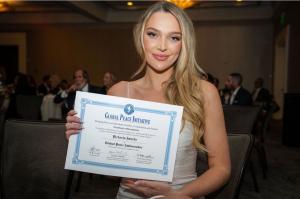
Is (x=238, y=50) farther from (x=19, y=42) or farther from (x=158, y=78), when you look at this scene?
(x=158, y=78)

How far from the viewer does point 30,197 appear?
2092 millimetres

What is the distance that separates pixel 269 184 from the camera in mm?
4742

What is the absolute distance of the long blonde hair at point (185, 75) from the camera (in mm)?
1487

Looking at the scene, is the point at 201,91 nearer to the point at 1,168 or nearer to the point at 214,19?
the point at 1,168

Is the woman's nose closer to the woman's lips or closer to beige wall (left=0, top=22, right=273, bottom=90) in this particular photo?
the woman's lips

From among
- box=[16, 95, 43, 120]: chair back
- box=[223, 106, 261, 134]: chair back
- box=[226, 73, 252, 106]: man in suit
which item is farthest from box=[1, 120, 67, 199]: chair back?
box=[226, 73, 252, 106]: man in suit

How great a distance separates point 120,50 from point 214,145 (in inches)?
522

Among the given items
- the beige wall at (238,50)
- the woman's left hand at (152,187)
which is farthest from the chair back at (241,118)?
the beige wall at (238,50)

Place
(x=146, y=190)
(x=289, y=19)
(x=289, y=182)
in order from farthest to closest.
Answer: (x=289, y=19) < (x=289, y=182) < (x=146, y=190)

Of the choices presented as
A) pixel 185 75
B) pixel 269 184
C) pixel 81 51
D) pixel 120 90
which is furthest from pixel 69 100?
pixel 81 51

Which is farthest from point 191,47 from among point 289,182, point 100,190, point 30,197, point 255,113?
point 289,182

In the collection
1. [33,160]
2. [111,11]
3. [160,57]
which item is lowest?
[33,160]

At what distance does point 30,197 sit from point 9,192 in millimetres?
121

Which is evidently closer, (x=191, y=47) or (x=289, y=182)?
(x=191, y=47)
